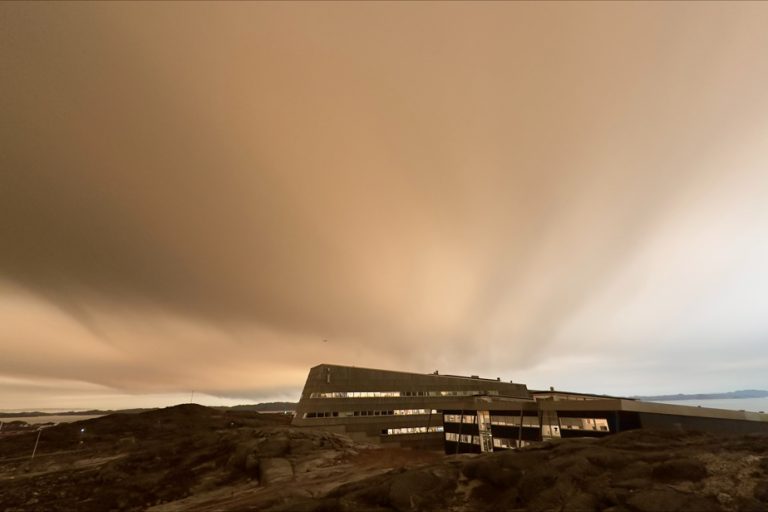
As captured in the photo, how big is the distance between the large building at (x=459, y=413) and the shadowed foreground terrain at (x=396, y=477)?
22.4m

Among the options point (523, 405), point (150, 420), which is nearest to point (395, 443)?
point (523, 405)

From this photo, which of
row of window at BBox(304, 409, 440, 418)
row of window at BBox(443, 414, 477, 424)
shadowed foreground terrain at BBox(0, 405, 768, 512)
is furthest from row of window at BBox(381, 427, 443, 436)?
shadowed foreground terrain at BBox(0, 405, 768, 512)

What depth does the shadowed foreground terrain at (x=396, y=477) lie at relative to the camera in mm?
18938

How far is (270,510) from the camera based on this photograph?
22.7 m

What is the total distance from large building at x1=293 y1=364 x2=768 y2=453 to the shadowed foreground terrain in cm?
2242

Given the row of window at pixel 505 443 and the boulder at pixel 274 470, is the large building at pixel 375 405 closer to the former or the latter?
the row of window at pixel 505 443

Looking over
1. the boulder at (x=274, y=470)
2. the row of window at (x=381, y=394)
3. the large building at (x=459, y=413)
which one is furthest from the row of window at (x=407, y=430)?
the boulder at (x=274, y=470)

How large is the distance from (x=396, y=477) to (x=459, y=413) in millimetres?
57327

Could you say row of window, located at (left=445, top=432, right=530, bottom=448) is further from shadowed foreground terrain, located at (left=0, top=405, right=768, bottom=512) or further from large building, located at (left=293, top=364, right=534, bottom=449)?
shadowed foreground terrain, located at (left=0, top=405, right=768, bottom=512)

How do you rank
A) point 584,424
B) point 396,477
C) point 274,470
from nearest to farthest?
point 396,477 < point 274,470 < point 584,424

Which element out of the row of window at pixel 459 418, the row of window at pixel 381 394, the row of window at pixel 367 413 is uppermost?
the row of window at pixel 381 394

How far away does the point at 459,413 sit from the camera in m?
76.4

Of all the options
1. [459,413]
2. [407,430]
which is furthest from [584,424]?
[407,430]

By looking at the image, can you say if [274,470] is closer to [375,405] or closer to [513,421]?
[513,421]
